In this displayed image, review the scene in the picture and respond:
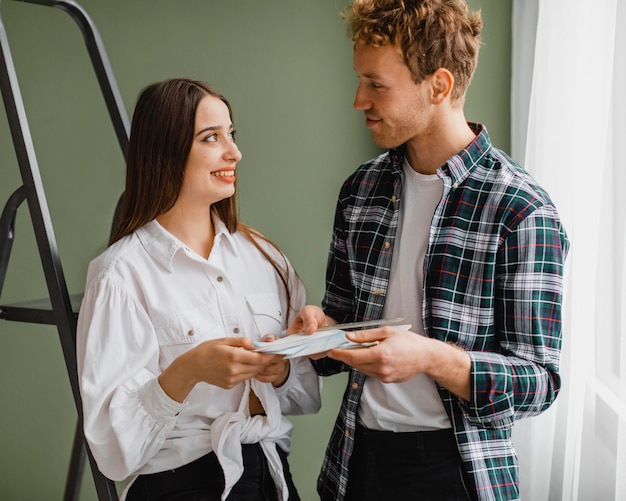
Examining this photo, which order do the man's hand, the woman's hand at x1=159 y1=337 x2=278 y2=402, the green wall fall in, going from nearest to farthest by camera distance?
the man's hand → the woman's hand at x1=159 y1=337 x2=278 y2=402 → the green wall

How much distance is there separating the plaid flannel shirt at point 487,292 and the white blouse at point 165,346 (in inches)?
10.3

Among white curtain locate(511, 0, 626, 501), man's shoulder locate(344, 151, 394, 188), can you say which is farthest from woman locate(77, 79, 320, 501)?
white curtain locate(511, 0, 626, 501)

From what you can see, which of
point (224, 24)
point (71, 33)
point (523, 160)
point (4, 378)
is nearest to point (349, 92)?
point (224, 24)

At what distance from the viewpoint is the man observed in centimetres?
151

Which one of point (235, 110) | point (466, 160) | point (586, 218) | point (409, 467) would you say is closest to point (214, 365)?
point (409, 467)

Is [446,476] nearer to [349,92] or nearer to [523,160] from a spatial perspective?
[523,160]

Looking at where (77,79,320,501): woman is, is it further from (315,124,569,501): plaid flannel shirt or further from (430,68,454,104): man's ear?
(430,68,454,104): man's ear

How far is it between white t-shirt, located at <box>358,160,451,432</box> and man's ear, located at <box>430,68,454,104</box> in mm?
174

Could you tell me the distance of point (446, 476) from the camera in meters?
1.63

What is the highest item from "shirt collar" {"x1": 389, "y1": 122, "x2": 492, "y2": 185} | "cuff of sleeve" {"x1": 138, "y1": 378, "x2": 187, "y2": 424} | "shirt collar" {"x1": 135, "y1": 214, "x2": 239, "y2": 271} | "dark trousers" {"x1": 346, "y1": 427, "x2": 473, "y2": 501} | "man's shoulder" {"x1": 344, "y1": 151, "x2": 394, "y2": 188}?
"shirt collar" {"x1": 389, "y1": 122, "x2": 492, "y2": 185}

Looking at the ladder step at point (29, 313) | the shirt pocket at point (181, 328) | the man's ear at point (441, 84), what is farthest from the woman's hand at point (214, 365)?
the man's ear at point (441, 84)

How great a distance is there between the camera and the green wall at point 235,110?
9.45ft

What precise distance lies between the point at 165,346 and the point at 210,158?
467 millimetres

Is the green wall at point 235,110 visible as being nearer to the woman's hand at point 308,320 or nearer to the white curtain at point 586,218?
the white curtain at point 586,218
